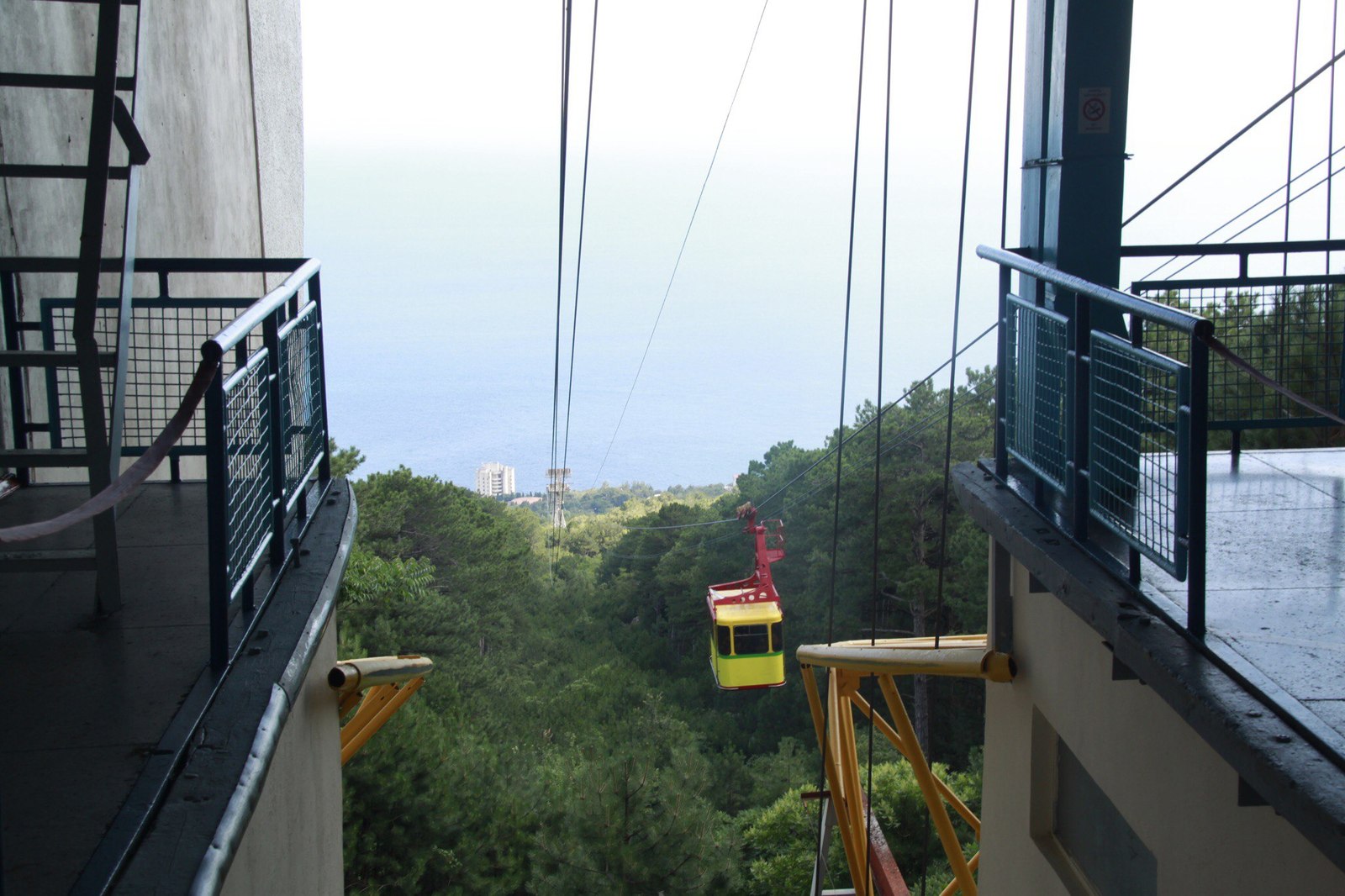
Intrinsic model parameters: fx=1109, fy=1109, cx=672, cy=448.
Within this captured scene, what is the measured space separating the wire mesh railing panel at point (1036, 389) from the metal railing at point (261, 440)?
214 centimetres

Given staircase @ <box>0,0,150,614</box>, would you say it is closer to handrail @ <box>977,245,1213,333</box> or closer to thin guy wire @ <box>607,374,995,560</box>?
handrail @ <box>977,245,1213,333</box>

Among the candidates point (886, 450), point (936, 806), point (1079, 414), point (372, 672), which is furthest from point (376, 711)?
point (886, 450)

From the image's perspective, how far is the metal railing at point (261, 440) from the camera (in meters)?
2.36

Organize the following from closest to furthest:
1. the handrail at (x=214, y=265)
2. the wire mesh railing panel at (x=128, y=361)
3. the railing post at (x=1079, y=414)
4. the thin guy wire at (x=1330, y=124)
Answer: the railing post at (x=1079, y=414)
the handrail at (x=214, y=265)
the wire mesh railing panel at (x=128, y=361)
the thin guy wire at (x=1330, y=124)

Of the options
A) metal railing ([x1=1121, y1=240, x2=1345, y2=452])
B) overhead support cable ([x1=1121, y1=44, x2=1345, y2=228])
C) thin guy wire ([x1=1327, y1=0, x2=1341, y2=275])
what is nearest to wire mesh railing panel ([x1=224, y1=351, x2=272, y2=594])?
metal railing ([x1=1121, y1=240, x2=1345, y2=452])

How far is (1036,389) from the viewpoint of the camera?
→ 139 inches

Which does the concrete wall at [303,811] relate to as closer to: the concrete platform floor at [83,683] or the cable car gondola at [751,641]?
the concrete platform floor at [83,683]

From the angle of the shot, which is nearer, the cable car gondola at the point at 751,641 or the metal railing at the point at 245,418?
the metal railing at the point at 245,418

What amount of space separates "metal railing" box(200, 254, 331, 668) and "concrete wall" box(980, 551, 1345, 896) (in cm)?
211

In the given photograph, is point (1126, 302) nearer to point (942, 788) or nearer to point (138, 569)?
point (138, 569)

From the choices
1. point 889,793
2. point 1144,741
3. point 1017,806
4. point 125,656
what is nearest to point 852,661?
point 1017,806

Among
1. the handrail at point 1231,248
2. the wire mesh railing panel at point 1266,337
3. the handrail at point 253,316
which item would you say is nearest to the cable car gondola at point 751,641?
the wire mesh railing panel at point 1266,337

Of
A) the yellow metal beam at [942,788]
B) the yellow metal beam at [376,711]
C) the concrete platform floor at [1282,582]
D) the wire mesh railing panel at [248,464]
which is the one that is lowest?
the yellow metal beam at [942,788]

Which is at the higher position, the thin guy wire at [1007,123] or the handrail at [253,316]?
the thin guy wire at [1007,123]
